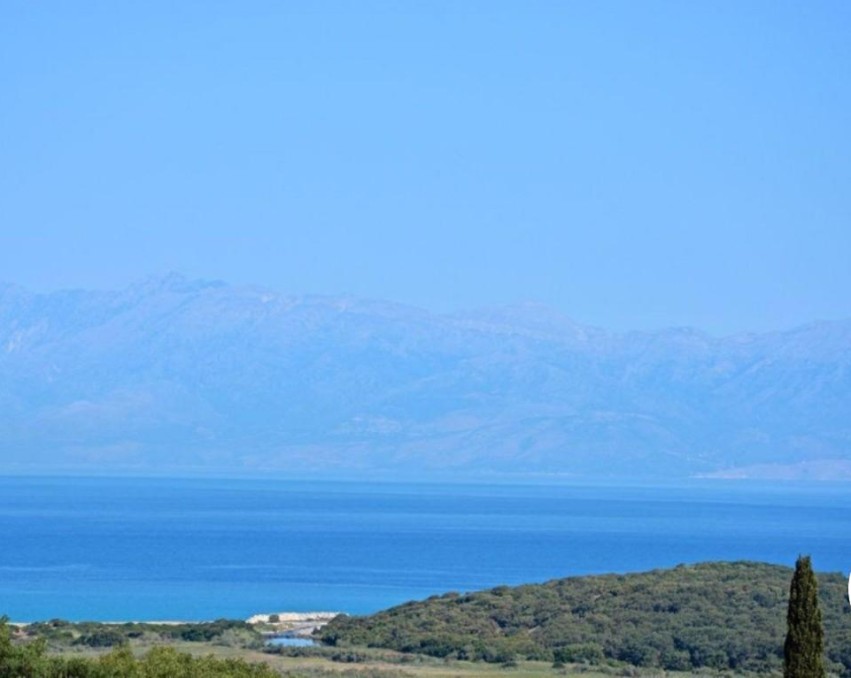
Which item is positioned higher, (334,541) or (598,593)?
(334,541)

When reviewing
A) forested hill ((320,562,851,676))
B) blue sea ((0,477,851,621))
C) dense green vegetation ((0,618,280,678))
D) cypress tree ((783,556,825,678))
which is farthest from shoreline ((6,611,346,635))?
cypress tree ((783,556,825,678))

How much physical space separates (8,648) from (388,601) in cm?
4724

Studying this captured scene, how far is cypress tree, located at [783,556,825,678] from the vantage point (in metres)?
23.2

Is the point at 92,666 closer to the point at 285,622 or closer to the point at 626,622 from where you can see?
the point at 626,622

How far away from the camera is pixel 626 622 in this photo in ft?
134

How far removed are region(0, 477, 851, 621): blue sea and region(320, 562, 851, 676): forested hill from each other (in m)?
18.7

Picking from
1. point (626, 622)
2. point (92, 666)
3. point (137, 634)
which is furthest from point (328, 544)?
point (92, 666)

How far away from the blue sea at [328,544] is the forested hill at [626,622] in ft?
61.3

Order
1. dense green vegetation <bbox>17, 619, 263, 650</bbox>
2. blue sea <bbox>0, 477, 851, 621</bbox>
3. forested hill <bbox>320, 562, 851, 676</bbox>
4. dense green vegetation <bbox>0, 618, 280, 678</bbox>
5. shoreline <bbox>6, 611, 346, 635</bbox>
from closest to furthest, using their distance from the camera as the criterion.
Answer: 1. dense green vegetation <bbox>0, 618, 280, 678</bbox>
2. forested hill <bbox>320, 562, 851, 676</bbox>
3. dense green vegetation <bbox>17, 619, 263, 650</bbox>
4. shoreline <bbox>6, 611, 346, 635</bbox>
5. blue sea <bbox>0, 477, 851, 621</bbox>

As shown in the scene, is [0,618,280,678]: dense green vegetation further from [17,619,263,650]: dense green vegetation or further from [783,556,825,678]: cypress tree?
[17,619,263,650]: dense green vegetation

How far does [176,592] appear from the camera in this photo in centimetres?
7394

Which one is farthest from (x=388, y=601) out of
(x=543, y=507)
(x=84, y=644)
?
(x=543, y=507)

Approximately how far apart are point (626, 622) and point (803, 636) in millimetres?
17729

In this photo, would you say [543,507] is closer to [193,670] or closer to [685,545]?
[685,545]
